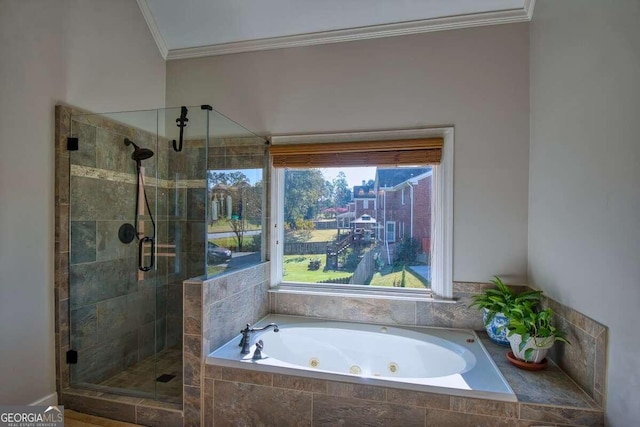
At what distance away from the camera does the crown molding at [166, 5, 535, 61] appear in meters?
2.28

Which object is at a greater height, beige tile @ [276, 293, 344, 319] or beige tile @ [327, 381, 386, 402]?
beige tile @ [276, 293, 344, 319]

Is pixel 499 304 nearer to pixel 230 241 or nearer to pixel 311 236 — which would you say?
pixel 311 236

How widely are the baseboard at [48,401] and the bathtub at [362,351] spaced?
41.7 inches

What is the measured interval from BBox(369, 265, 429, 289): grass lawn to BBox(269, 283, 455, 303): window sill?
0.16 feet

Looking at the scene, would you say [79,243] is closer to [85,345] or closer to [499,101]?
[85,345]

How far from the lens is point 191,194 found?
8.33ft

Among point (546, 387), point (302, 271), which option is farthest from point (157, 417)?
point (546, 387)

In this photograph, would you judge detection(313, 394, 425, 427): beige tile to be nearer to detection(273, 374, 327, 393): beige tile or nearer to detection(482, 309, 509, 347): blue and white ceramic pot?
detection(273, 374, 327, 393): beige tile

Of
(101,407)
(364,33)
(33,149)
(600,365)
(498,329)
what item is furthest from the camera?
(364,33)

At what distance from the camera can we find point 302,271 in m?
2.82

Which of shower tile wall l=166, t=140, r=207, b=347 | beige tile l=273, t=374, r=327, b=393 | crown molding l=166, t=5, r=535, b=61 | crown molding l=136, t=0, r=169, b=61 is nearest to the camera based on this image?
beige tile l=273, t=374, r=327, b=393

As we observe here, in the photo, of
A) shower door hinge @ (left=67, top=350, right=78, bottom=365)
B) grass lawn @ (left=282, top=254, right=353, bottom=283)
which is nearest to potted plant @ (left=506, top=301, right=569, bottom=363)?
grass lawn @ (left=282, top=254, right=353, bottom=283)

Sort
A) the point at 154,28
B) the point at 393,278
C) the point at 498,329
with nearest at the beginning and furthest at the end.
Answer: the point at 498,329
the point at 393,278
the point at 154,28

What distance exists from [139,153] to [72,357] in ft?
5.00
